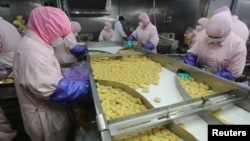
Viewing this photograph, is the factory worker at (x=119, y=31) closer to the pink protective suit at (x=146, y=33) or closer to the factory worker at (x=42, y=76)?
the pink protective suit at (x=146, y=33)

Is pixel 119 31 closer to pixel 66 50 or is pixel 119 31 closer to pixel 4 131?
pixel 66 50

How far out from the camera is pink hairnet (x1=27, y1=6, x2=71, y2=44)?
45.2 inches

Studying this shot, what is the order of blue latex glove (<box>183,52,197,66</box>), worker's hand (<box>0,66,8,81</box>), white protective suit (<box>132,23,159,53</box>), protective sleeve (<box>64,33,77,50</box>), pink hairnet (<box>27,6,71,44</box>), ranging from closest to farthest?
pink hairnet (<box>27,6,71,44</box>) → worker's hand (<box>0,66,8,81</box>) → blue latex glove (<box>183,52,197,66</box>) → protective sleeve (<box>64,33,77,50</box>) → white protective suit (<box>132,23,159,53</box>)

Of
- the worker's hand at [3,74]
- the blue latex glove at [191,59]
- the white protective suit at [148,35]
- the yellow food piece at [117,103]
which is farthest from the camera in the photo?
the white protective suit at [148,35]

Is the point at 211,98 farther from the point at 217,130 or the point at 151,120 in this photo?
the point at 151,120

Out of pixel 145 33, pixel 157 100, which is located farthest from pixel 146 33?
pixel 157 100

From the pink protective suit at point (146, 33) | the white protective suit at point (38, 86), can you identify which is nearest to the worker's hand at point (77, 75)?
the white protective suit at point (38, 86)

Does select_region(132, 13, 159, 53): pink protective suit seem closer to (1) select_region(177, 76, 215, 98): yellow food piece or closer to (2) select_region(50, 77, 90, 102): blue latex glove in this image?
(1) select_region(177, 76, 215, 98): yellow food piece

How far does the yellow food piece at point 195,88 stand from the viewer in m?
1.26

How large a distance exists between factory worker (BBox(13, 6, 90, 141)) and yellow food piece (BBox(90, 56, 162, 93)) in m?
0.35

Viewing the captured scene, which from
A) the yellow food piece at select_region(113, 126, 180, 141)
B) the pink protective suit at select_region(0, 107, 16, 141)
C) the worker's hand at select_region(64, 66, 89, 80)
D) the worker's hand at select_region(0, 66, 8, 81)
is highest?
the worker's hand at select_region(64, 66, 89, 80)

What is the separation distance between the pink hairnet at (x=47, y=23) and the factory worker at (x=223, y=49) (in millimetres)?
1517

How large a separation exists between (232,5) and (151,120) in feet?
15.1

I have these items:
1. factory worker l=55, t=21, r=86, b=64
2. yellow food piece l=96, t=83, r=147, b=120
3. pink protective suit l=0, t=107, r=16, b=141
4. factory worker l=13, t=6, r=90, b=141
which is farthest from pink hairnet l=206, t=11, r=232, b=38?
pink protective suit l=0, t=107, r=16, b=141
